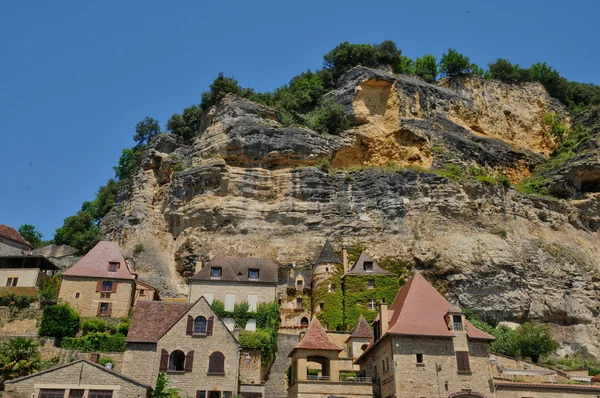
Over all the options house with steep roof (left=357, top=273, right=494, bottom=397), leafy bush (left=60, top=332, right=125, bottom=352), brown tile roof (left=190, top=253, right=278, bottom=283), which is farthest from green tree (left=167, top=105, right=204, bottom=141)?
house with steep roof (left=357, top=273, right=494, bottom=397)

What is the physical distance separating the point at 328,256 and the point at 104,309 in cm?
1857

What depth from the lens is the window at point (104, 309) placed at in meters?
39.1

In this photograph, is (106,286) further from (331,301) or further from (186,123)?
(186,123)

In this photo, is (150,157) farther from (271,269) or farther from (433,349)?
(433,349)

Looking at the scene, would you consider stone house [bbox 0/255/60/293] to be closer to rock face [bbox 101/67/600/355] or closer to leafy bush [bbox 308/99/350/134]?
rock face [bbox 101/67/600/355]

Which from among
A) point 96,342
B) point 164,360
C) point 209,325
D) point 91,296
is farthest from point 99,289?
point 209,325

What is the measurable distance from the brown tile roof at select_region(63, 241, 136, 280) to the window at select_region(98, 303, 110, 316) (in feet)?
6.83

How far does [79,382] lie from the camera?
90.1 ft

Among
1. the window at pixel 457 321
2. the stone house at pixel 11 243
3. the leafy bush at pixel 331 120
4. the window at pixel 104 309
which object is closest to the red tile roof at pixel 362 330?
the window at pixel 457 321

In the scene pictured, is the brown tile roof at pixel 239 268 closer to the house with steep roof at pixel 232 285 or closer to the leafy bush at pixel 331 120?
the house with steep roof at pixel 232 285

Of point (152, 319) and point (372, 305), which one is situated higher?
point (372, 305)

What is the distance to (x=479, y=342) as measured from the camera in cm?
3119

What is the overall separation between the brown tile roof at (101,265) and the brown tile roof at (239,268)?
5246 mm

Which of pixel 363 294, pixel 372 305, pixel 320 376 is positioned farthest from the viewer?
pixel 363 294
